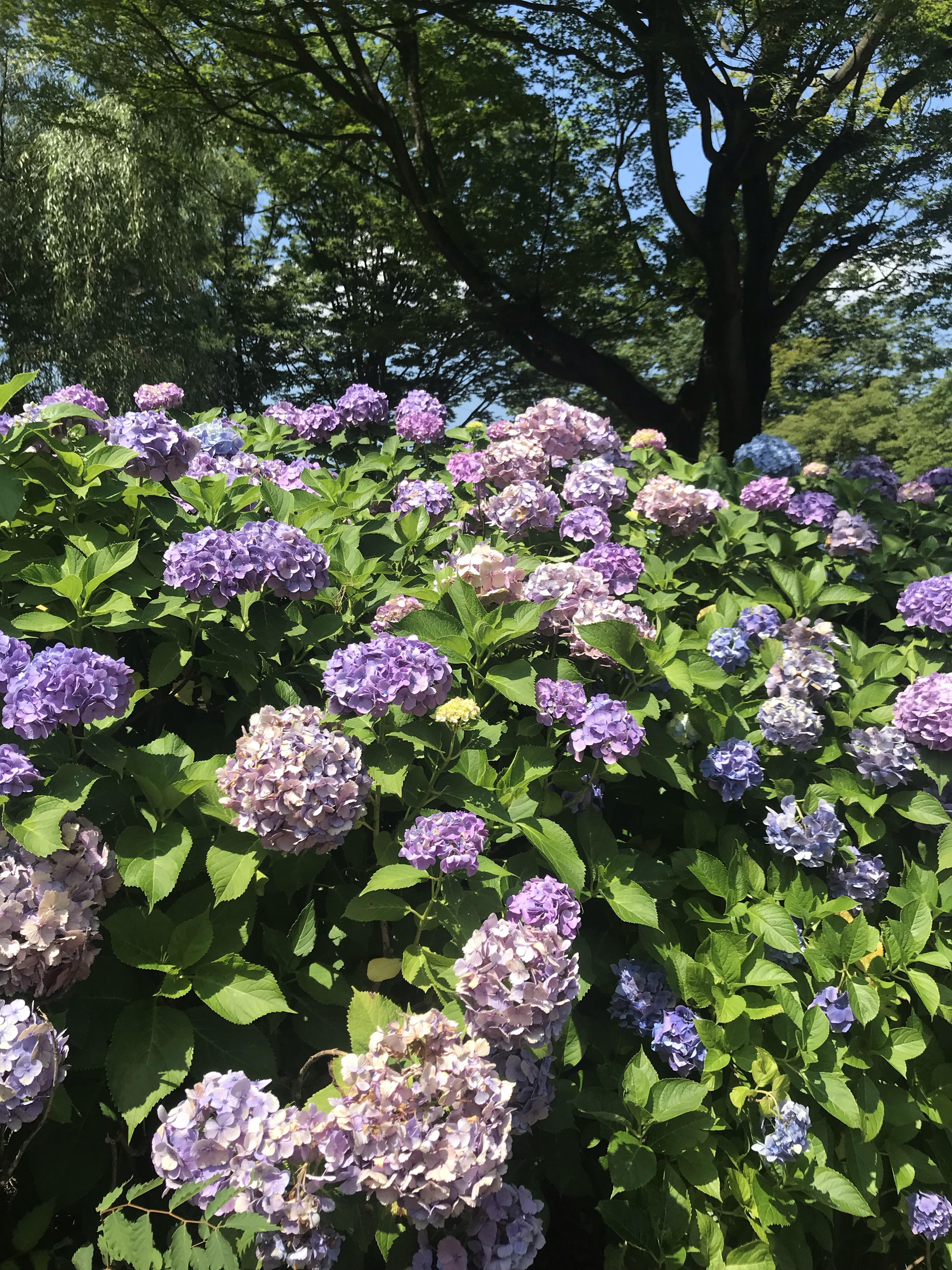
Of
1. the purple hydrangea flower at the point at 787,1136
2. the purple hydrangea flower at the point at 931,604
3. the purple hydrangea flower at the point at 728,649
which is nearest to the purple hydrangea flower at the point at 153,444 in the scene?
the purple hydrangea flower at the point at 728,649

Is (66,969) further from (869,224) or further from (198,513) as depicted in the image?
(869,224)

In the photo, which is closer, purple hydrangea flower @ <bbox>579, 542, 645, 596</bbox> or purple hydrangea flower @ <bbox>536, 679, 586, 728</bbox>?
purple hydrangea flower @ <bbox>536, 679, 586, 728</bbox>

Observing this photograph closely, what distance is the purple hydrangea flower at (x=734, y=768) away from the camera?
230 cm

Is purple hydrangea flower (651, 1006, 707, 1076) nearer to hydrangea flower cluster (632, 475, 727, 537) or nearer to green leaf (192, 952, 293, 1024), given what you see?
green leaf (192, 952, 293, 1024)

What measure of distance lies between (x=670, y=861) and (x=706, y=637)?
0.75 meters

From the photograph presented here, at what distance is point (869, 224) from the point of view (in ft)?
35.2

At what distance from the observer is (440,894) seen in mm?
1812

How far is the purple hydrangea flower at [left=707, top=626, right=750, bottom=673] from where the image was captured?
260cm

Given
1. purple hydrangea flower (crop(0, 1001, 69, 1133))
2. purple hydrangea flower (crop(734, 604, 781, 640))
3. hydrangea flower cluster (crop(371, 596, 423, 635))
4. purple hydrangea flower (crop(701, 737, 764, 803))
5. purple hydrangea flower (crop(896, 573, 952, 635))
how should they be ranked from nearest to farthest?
purple hydrangea flower (crop(0, 1001, 69, 1133)), hydrangea flower cluster (crop(371, 596, 423, 635)), purple hydrangea flower (crop(701, 737, 764, 803)), purple hydrangea flower (crop(734, 604, 781, 640)), purple hydrangea flower (crop(896, 573, 952, 635))

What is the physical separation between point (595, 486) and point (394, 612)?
1.07m

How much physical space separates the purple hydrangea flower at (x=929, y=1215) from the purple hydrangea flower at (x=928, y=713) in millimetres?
1091

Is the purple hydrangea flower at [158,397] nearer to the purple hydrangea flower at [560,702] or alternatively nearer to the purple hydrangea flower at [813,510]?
the purple hydrangea flower at [560,702]

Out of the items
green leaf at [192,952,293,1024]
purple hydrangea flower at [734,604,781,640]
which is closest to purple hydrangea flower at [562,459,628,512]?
purple hydrangea flower at [734,604,781,640]

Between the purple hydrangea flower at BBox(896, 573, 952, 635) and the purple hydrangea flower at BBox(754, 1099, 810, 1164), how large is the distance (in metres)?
1.65
